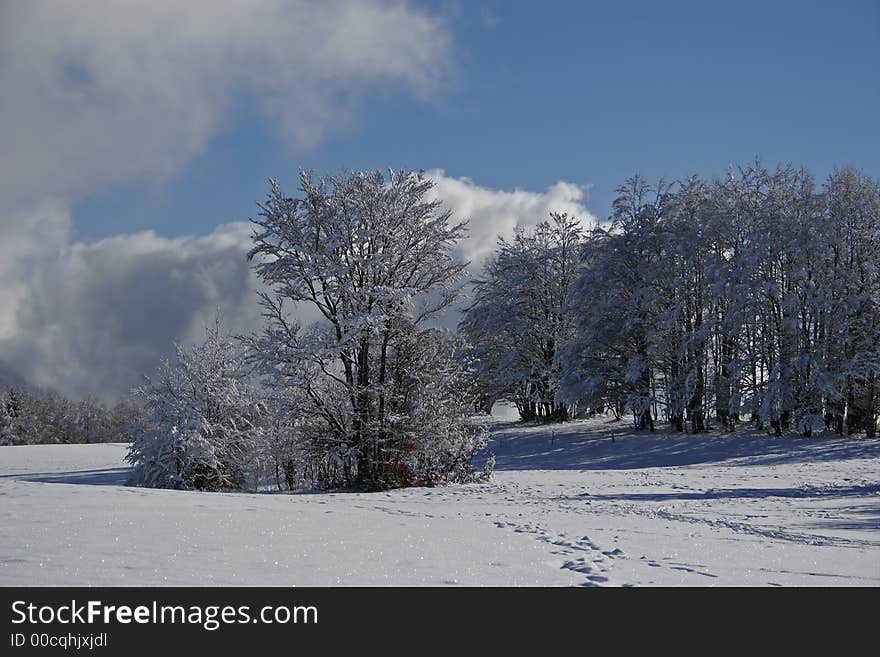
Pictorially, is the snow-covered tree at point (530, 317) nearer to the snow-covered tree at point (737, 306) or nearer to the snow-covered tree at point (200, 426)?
the snow-covered tree at point (737, 306)

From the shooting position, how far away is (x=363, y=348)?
63.4 ft

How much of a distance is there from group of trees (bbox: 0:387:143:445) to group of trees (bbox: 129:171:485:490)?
53.2 metres

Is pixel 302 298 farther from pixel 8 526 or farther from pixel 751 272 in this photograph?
pixel 751 272

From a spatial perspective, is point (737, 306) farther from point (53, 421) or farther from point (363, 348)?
point (53, 421)

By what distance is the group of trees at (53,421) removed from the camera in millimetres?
73000

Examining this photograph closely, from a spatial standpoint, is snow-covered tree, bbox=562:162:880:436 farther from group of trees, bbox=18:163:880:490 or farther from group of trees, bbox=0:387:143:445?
group of trees, bbox=0:387:143:445

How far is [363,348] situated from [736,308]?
20314 mm

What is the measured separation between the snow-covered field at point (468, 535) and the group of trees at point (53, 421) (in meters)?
59.0

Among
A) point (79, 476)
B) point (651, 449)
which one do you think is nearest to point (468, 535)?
point (651, 449)

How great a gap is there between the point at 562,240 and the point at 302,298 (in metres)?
27.3

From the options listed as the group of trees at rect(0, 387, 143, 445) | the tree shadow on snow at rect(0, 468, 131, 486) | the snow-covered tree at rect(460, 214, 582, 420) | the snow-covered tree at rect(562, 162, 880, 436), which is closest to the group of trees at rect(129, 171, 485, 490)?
the tree shadow on snow at rect(0, 468, 131, 486)
